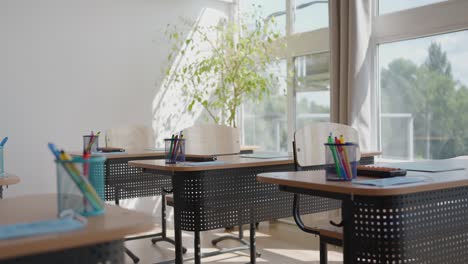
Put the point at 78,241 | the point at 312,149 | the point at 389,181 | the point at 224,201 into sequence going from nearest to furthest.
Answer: the point at 78,241 < the point at 389,181 < the point at 312,149 < the point at 224,201

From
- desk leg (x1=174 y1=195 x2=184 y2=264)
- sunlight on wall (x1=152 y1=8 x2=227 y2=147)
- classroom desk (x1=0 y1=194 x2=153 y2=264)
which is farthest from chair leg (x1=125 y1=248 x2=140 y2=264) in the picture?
classroom desk (x1=0 y1=194 x2=153 y2=264)

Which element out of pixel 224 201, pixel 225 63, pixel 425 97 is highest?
pixel 225 63

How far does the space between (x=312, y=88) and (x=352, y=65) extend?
87 cm

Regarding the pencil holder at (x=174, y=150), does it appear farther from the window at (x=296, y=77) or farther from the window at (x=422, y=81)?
the window at (x=296, y=77)

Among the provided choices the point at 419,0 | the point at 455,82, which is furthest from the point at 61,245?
the point at 419,0

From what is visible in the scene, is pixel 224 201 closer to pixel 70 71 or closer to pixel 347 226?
pixel 347 226

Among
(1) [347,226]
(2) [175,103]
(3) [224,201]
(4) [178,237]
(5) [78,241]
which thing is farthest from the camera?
(2) [175,103]

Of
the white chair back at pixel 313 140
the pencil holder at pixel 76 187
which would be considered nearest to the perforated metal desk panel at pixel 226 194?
the white chair back at pixel 313 140

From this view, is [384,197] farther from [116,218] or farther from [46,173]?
[46,173]

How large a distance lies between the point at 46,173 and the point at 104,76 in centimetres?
111

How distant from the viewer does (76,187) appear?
47.8 inches

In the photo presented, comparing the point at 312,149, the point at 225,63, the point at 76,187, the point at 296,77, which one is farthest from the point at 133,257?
the point at 76,187

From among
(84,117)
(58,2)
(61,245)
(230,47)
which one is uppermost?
(58,2)

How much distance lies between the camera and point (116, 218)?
118cm
